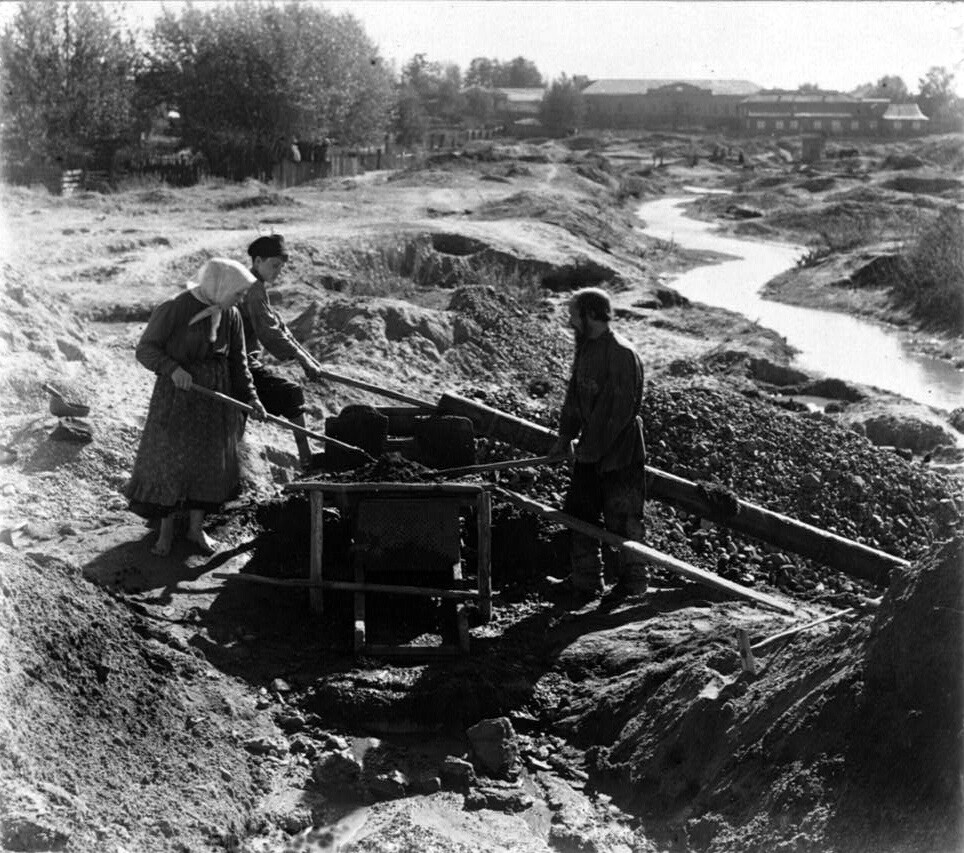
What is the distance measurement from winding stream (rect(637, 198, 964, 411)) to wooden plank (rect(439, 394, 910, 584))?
8.31m

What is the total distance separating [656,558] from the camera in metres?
6.71

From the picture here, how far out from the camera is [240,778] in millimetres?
5090

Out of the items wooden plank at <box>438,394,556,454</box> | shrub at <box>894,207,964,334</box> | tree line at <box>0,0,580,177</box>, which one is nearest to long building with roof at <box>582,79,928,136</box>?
tree line at <box>0,0,580,177</box>

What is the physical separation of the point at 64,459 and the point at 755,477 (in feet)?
16.1

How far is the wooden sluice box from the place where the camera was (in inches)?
259

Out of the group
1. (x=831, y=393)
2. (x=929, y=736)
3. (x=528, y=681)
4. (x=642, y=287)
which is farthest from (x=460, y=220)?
(x=929, y=736)

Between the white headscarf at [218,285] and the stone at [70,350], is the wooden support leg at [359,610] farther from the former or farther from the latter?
the stone at [70,350]

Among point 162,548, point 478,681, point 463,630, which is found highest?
point 162,548

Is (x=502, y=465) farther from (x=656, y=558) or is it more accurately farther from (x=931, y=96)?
(x=931, y=96)

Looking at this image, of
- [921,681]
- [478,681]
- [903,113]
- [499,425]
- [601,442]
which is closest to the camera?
[921,681]

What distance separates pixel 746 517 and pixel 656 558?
106 cm

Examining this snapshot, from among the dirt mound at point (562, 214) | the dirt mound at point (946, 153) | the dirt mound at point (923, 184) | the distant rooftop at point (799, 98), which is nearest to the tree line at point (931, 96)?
the distant rooftop at point (799, 98)

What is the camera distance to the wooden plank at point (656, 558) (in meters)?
6.55

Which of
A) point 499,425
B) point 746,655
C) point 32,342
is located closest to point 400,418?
point 499,425
